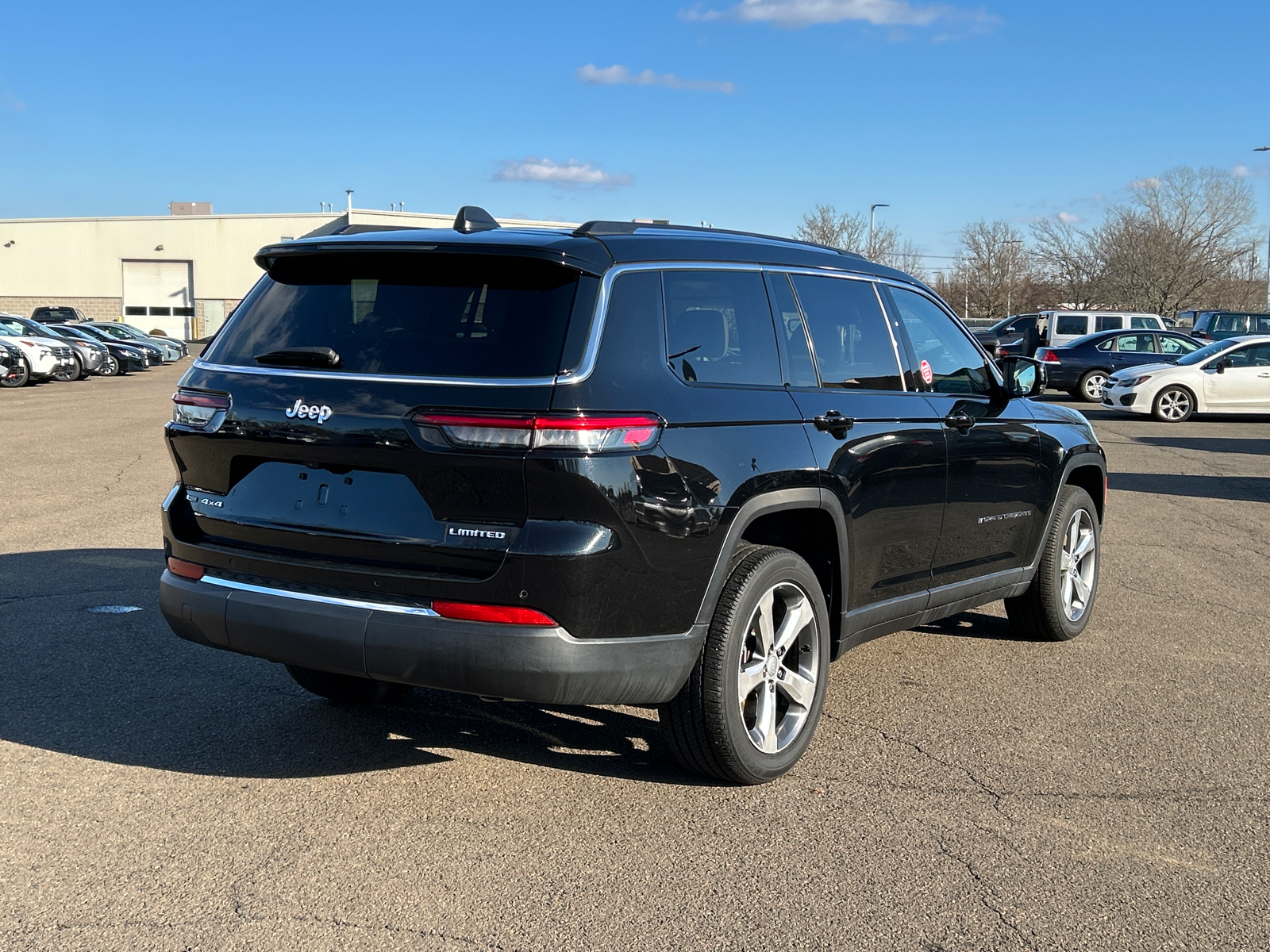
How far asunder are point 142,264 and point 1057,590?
79.2m

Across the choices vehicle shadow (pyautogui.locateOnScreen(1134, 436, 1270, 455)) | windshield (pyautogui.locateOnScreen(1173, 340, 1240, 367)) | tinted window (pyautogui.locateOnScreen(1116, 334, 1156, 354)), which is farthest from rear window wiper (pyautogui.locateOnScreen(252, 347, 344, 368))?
tinted window (pyautogui.locateOnScreen(1116, 334, 1156, 354))

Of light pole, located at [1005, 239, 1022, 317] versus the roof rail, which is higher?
light pole, located at [1005, 239, 1022, 317]

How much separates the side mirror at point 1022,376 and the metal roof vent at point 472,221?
9.23 ft

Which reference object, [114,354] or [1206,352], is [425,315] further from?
[114,354]

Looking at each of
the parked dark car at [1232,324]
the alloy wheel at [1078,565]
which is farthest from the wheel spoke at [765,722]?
the parked dark car at [1232,324]

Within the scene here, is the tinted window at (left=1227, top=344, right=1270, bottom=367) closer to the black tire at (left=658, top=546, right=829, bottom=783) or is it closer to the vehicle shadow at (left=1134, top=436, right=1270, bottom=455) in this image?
the vehicle shadow at (left=1134, top=436, right=1270, bottom=455)

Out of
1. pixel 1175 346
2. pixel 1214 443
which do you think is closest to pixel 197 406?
pixel 1214 443

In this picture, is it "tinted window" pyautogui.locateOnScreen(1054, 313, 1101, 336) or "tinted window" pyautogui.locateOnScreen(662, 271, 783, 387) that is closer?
"tinted window" pyautogui.locateOnScreen(662, 271, 783, 387)

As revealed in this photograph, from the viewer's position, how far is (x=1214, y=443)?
18281 millimetres

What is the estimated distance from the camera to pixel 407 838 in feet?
12.7

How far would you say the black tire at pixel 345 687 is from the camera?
507 centimetres

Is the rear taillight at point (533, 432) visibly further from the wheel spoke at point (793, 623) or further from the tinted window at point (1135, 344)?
the tinted window at point (1135, 344)

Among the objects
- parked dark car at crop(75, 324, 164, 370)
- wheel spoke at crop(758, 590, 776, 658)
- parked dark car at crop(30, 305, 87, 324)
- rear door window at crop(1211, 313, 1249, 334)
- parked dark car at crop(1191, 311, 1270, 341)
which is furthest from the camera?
parked dark car at crop(30, 305, 87, 324)

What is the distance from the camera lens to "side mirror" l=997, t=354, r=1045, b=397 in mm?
6031
